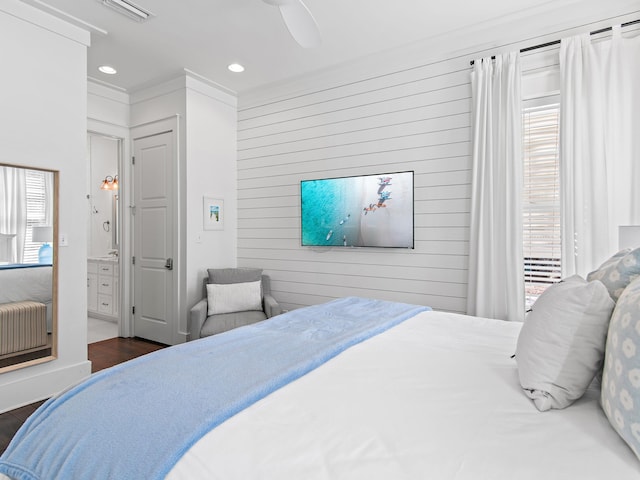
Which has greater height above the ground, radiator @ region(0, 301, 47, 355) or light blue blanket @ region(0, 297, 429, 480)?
light blue blanket @ region(0, 297, 429, 480)

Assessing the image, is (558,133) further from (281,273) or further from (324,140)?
(281,273)

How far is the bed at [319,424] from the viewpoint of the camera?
32.8 inches

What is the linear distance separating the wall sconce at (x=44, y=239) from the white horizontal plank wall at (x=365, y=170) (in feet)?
6.55

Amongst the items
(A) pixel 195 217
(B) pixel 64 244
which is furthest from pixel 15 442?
(A) pixel 195 217

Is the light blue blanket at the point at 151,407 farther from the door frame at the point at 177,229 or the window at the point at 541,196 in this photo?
the door frame at the point at 177,229

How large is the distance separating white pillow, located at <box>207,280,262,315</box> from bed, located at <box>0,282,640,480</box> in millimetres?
2186

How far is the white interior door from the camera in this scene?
4.11 m

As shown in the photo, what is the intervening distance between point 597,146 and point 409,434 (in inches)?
100

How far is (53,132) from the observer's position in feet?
9.43

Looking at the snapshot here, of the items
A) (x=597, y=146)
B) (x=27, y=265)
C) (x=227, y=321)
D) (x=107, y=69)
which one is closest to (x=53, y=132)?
(x=27, y=265)

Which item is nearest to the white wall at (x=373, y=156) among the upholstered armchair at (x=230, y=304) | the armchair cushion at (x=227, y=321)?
the upholstered armchair at (x=230, y=304)

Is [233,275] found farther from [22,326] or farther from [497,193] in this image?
[497,193]

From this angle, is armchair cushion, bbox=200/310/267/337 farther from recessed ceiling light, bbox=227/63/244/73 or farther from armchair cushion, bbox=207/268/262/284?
recessed ceiling light, bbox=227/63/244/73

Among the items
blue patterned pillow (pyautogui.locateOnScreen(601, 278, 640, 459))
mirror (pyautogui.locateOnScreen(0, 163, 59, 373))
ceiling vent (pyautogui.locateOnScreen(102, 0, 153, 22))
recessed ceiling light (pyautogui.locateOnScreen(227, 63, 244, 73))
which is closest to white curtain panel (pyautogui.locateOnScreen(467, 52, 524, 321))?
blue patterned pillow (pyautogui.locateOnScreen(601, 278, 640, 459))
